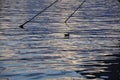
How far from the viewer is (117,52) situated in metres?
11.6

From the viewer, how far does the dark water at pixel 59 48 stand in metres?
9.06

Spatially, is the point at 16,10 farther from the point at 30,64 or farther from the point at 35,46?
the point at 30,64

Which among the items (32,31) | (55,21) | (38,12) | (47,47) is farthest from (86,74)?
(38,12)

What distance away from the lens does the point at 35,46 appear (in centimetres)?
1234

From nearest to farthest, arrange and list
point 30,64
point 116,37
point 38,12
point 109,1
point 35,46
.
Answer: point 30,64 < point 35,46 < point 116,37 < point 38,12 < point 109,1

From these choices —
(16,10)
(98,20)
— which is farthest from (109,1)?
(98,20)

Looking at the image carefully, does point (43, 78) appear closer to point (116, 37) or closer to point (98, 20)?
point (116, 37)

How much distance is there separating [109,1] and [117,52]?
19614 millimetres

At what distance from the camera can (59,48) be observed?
12.1m

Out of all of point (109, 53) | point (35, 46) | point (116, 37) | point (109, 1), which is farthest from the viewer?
point (109, 1)

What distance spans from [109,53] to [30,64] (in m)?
2.55

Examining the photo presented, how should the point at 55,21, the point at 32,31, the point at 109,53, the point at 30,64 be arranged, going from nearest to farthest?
the point at 30,64 → the point at 109,53 → the point at 32,31 → the point at 55,21

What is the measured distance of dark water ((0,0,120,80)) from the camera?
9.06 m

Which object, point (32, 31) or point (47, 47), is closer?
point (47, 47)
